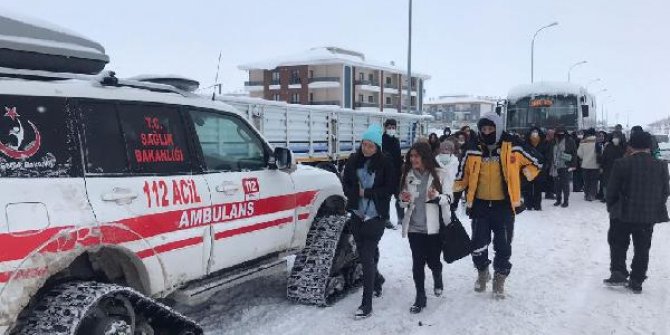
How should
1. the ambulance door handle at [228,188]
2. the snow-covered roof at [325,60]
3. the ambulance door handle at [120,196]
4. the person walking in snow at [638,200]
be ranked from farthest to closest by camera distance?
the snow-covered roof at [325,60], the person walking in snow at [638,200], the ambulance door handle at [228,188], the ambulance door handle at [120,196]

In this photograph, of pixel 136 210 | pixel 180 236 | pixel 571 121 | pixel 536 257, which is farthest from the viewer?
pixel 571 121

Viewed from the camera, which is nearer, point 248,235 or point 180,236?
point 180,236

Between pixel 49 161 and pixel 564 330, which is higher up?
pixel 49 161

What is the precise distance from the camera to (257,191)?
16.4 feet

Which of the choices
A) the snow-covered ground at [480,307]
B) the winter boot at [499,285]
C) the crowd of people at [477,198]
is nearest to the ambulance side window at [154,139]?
the snow-covered ground at [480,307]

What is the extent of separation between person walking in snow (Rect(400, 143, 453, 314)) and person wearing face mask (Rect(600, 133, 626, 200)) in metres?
8.44

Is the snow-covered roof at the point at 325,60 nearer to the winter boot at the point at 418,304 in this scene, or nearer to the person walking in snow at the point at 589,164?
the person walking in snow at the point at 589,164

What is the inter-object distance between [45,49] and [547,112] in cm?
1780

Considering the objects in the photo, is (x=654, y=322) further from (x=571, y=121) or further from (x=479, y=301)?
(x=571, y=121)

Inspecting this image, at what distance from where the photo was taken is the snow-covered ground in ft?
16.7

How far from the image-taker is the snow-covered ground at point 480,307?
5102mm

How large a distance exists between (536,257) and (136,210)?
5832mm

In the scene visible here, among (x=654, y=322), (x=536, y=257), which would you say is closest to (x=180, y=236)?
(x=654, y=322)

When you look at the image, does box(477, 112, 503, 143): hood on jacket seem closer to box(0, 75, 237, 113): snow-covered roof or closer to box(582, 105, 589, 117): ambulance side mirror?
box(0, 75, 237, 113): snow-covered roof
